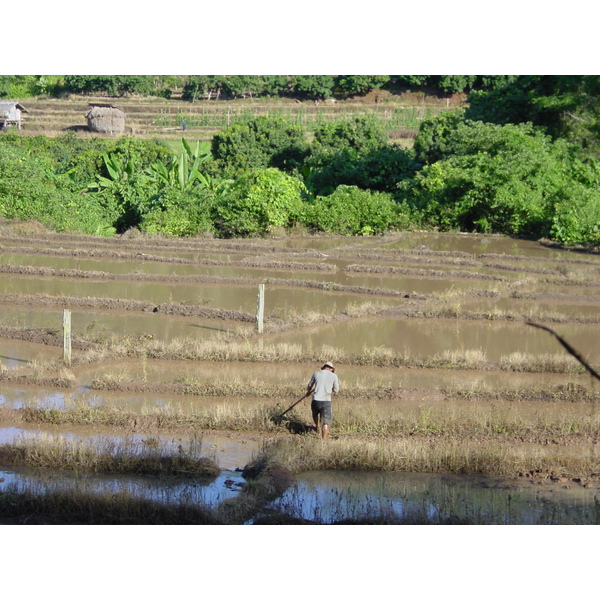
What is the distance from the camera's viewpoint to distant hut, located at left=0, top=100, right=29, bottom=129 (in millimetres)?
35031

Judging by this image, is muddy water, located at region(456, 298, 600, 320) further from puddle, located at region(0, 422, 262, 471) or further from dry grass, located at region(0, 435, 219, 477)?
dry grass, located at region(0, 435, 219, 477)

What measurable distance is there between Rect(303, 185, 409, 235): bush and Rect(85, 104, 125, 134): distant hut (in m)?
15.7

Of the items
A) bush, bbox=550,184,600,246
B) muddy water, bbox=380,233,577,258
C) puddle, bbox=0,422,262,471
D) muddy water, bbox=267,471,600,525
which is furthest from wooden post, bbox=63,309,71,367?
bush, bbox=550,184,600,246

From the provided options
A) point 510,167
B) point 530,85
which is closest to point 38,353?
point 510,167

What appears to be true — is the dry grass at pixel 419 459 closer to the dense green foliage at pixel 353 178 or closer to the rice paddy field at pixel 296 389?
the rice paddy field at pixel 296 389

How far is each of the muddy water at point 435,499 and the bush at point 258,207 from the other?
46.7ft

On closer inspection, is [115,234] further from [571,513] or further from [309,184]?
[571,513]

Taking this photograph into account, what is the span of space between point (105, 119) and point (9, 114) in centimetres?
433

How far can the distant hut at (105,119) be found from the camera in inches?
1371

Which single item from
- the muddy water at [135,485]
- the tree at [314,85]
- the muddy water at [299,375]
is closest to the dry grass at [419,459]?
the muddy water at [135,485]

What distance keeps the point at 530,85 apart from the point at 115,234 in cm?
1481

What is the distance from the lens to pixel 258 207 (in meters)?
21.7

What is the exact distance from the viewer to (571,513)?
7.21 m

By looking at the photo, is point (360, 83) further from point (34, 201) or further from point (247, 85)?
point (34, 201)
